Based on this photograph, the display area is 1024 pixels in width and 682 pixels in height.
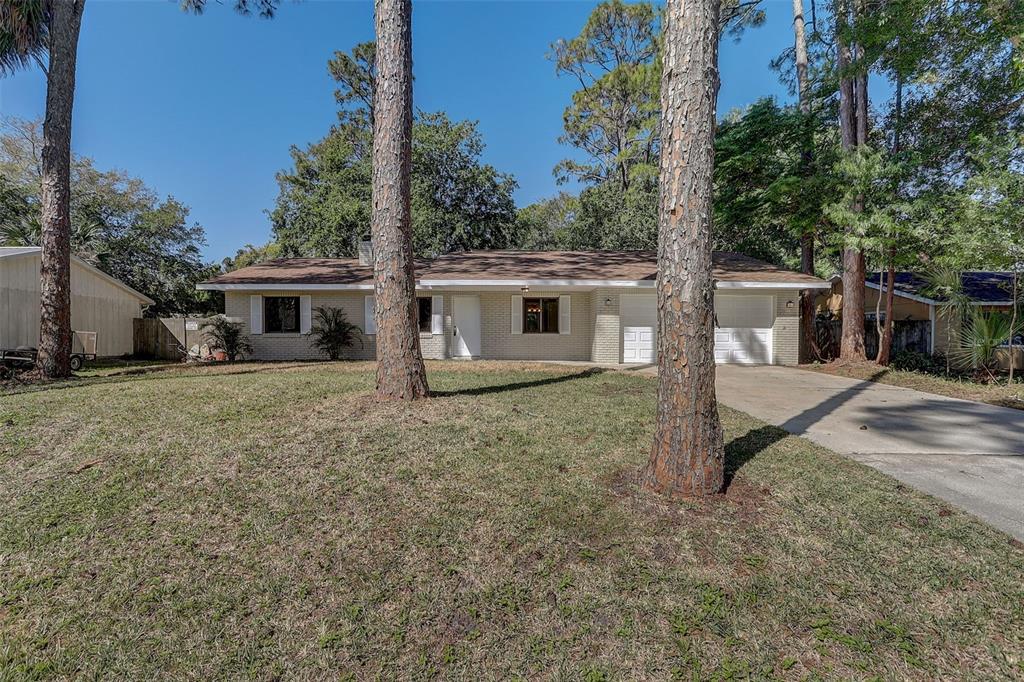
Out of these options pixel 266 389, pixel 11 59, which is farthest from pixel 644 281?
pixel 11 59

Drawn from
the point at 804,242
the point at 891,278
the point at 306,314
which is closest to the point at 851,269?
the point at 891,278

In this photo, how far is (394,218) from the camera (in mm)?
5742

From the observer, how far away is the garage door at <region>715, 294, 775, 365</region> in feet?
43.6

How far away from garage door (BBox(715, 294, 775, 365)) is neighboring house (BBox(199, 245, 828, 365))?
3cm

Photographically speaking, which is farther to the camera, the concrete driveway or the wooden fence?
the wooden fence

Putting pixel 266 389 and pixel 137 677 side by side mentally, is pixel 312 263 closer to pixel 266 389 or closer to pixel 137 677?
pixel 266 389

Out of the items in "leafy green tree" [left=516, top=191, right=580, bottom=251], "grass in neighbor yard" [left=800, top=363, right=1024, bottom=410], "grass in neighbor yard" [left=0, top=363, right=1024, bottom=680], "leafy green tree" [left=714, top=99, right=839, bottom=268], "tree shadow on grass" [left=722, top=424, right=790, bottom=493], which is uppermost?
"leafy green tree" [left=516, top=191, right=580, bottom=251]

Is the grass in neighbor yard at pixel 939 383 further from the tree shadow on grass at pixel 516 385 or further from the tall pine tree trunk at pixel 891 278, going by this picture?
the tree shadow on grass at pixel 516 385

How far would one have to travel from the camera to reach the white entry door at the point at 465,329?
1360 centimetres

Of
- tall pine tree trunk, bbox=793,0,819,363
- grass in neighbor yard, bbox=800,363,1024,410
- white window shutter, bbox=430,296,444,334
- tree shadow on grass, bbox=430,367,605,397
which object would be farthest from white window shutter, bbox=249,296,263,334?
tall pine tree trunk, bbox=793,0,819,363

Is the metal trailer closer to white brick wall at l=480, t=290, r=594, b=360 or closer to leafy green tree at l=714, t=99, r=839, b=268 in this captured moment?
white brick wall at l=480, t=290, r=594, b=360

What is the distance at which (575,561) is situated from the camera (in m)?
2.79

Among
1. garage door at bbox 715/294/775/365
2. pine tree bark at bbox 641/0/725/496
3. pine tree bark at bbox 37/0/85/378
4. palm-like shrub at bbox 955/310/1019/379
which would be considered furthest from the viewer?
garage door at bbox 715/294/775/365

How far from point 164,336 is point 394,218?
1500 centimetres
